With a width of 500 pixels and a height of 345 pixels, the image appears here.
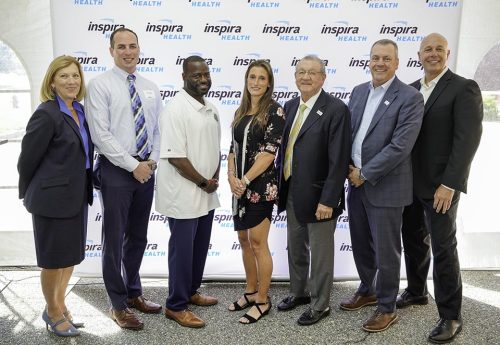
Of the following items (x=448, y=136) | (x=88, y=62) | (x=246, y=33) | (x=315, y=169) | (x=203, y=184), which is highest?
(x=246, y=33)

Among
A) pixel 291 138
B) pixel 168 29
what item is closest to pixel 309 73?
pixel 291 138

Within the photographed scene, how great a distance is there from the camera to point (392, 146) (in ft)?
9.11

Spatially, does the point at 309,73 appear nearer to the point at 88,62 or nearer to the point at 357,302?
the point at 357,302

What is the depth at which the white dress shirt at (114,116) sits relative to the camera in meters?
2.87

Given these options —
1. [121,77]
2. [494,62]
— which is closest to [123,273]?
[121,77]

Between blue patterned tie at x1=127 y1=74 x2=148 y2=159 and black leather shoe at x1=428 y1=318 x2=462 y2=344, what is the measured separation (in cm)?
219

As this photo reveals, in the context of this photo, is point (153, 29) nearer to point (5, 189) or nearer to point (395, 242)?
point (5, 189)

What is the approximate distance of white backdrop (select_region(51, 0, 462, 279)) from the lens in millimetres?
3609

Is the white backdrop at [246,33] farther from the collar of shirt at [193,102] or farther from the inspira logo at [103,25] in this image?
the collar of shirt at [193,102]

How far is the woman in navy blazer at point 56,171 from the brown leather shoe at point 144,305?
0.64 metres

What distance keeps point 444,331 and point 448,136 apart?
122 centimetres

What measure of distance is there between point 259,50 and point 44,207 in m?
2.01

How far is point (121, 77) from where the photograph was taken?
3002 mm

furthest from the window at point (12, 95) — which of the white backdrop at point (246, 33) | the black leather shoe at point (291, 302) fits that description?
the black leather shoe at point (291, 302)
